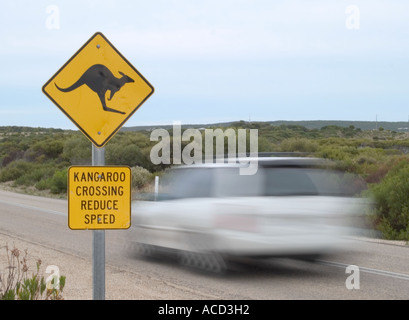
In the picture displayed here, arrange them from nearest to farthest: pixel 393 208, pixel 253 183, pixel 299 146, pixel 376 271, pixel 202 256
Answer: pixel 253 183
pixel 202 256
pixel 376 271
pixel 393 208
pixel 299 146

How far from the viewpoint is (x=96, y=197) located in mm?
5395

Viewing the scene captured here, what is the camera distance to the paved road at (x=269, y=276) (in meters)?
8.33

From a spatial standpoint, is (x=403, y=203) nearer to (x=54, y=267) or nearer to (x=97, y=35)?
(x=54, y=267)

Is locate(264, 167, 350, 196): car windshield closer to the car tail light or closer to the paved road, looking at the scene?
the car tail light

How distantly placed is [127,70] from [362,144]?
5122 cm

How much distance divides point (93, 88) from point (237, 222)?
13.1 ft

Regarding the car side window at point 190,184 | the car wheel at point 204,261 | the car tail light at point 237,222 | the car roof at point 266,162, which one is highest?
the car roof at point 266,162

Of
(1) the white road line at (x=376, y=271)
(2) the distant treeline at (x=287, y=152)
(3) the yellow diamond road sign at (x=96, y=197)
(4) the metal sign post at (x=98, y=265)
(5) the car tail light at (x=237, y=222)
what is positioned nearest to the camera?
(4) the metal sign post at (x=98, y=265)

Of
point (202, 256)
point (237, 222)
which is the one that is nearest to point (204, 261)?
point (202, 256)

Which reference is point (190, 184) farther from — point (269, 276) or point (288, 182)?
point (269, 276)

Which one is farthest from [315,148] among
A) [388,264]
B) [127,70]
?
[127,70]

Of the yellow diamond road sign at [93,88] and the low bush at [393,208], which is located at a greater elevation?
the yellow diamond road sign at [93,88]

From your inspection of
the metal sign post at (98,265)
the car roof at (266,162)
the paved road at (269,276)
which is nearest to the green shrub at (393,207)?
the paved road at (269,276)

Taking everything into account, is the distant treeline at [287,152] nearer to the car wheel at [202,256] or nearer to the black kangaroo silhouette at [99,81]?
the car wheel at [202,256]
